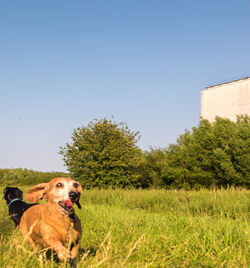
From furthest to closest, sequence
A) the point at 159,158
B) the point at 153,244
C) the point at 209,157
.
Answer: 1. the point at 159,158
2. the point at 209,157
3. the point at 153,244

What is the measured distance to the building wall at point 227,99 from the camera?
4547cm

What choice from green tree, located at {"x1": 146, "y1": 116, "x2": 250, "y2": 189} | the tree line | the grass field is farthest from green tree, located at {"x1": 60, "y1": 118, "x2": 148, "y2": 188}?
the grass field

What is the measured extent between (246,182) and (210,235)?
2623 centimetres

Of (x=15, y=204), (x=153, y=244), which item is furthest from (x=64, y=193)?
(x=15, y=204)

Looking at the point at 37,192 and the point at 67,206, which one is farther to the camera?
the point at 37,192

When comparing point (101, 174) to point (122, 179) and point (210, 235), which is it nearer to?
point (122, 179)

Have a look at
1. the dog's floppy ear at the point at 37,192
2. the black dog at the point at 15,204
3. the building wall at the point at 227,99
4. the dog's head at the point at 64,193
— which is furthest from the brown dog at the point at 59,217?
the building wall at the point at 227,99

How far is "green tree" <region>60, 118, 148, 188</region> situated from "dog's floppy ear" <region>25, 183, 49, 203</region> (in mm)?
20433

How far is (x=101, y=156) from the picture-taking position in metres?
25.3

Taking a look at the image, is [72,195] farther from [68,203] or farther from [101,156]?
[101,156]

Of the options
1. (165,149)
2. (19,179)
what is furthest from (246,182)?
(19,179)

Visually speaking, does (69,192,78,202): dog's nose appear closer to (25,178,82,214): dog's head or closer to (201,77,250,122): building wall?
(25,178,82,214): dog's head

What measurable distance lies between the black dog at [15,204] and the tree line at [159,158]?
17283mm

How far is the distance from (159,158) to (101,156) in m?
14.5
